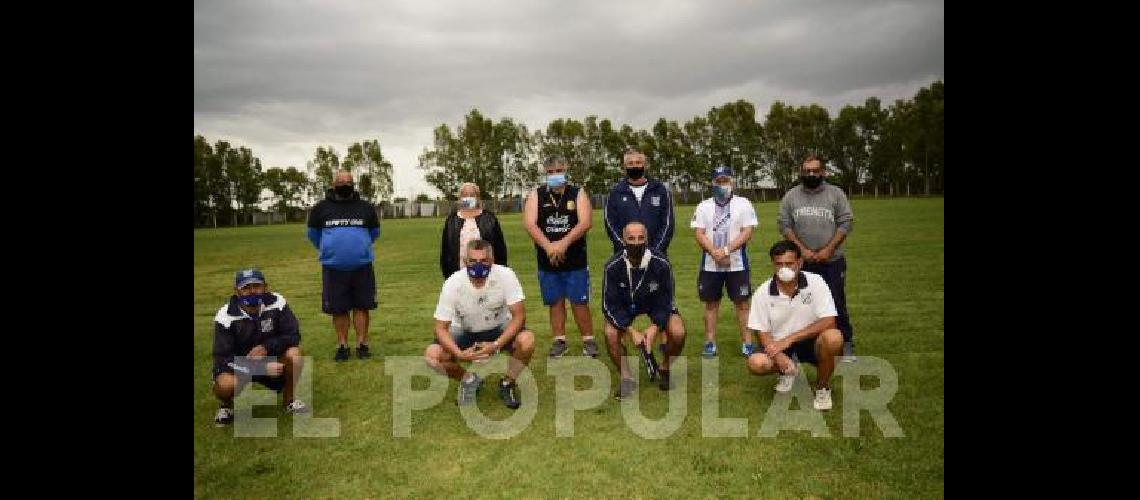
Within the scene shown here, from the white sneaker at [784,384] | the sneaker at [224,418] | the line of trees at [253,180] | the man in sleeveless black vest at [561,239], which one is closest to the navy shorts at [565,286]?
the man in sleeveless black vest at [561,239]

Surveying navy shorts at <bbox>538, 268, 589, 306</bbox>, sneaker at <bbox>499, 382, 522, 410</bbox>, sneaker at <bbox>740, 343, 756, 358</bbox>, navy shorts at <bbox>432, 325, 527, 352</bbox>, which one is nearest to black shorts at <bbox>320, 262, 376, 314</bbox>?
navy shorts at <bbox>432, 325, 527, 352</bbox>

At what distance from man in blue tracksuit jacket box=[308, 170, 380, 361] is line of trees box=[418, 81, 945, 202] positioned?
68.1 metres

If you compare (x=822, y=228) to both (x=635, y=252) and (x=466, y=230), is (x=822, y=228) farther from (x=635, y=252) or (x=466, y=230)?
(x=466, y=230)

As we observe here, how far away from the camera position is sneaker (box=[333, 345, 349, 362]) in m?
7.11

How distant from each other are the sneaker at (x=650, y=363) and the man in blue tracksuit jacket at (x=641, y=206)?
135 cm

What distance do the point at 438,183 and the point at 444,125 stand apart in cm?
698

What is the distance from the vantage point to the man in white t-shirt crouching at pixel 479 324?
217 inches

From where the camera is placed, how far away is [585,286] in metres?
7.03

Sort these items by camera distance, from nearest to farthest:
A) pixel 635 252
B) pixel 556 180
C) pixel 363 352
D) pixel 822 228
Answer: pixel 635 252 → pixel 822 228 → pixel 556 180 → pixel 363 352

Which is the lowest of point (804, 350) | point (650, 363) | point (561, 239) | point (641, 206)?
point (650, 363)

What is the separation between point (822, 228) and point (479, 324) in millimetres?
3516

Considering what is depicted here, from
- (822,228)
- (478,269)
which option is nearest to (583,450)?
(478,269)
